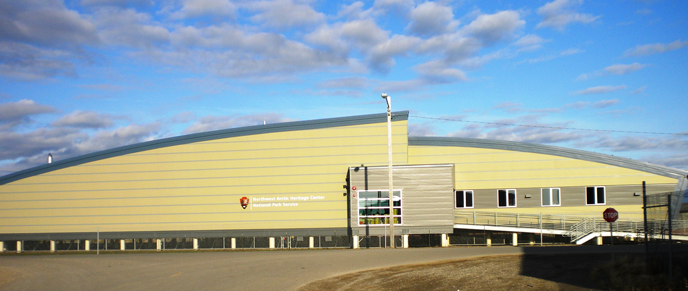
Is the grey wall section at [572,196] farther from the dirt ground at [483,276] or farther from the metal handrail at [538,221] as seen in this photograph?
the dirt ground at [483,276]

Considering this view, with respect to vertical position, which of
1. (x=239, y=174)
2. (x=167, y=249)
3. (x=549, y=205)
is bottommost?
(x=167, y=249)

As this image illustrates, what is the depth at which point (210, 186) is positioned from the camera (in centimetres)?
3344

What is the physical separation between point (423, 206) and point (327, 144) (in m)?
6.85

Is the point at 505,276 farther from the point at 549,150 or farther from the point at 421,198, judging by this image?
the point at 549,150

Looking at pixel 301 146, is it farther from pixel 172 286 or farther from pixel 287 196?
pixel 172 286

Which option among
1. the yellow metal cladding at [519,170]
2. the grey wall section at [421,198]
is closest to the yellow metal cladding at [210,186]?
the grey wall section at [421,198]

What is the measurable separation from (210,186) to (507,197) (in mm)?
18604

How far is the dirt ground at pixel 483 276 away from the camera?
14258mm

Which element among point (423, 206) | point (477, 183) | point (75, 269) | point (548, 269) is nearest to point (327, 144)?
point (423, 206)

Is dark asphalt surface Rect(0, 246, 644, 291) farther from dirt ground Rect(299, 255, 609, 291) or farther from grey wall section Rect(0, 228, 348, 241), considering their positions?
grey wall section Rect(0, 228, 348, 241)

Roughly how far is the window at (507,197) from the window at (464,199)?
176cm

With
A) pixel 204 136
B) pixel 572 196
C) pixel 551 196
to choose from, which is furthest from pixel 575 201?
pixel 204 136

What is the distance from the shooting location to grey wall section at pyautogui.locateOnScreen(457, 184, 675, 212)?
31.8 metres

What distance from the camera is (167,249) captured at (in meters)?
33.7
